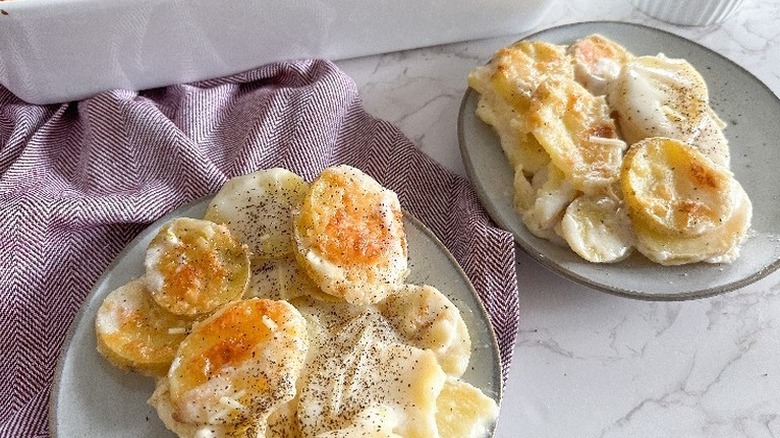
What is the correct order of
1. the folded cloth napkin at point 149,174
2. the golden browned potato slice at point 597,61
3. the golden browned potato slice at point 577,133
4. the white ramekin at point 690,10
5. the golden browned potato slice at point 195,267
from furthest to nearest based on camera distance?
the white ramekin at point 690,10
the golden browned potato slice at point 597,61
the golden browned potato slice at point 577,133
the folded cloth napkin at point 149,174
the golden browned potato slice at point 195,267

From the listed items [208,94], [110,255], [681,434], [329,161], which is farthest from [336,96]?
[681,434]

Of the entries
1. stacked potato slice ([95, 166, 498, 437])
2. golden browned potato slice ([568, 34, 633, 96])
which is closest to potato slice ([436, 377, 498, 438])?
stacked potato slice ([95, 166, 498, 437])

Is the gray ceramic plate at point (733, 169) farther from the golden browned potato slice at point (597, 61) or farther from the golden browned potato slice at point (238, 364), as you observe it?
the golden browned potato slice at point (238, 364)

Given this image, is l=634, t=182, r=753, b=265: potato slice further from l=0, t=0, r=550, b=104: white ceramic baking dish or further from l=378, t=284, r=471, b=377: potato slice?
l=0, t=0, r=550, b=104: white ceramic baking dish

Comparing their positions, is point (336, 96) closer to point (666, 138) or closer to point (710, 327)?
point (666, 138)

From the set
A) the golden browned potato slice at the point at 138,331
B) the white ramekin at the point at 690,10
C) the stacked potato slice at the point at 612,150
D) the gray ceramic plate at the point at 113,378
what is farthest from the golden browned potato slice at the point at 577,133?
the golden browned potato slice at the point at 138,331

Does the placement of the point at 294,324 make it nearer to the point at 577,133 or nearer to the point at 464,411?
the point at 464,411
